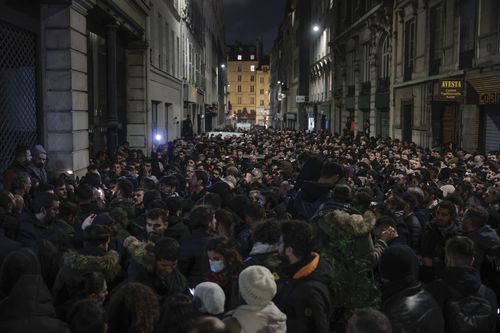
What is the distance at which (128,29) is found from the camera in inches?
762

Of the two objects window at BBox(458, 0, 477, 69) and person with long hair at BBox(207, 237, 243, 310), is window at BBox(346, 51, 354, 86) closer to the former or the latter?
window at BBox(458, 0, 477, 69)

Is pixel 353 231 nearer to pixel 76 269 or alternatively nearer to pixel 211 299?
pixel 211 299

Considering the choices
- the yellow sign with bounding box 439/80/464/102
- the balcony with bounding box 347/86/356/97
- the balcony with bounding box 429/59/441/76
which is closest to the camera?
the yellow sign with bounding box 439/80/464/102

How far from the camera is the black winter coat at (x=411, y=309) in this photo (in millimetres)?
3826

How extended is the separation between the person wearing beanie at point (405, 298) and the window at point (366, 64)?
113 ft

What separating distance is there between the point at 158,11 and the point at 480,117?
50.1 ft

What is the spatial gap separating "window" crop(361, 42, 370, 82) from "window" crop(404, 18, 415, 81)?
8002mm

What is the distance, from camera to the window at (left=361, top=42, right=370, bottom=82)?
37366 mm

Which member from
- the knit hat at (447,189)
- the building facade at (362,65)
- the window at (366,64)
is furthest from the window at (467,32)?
the window at (366,64)

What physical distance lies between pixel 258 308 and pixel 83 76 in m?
11.4

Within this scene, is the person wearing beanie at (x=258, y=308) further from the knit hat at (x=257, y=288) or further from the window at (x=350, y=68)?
the window at (x=350, y=68)

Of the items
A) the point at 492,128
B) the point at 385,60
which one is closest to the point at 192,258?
the point at 492,128

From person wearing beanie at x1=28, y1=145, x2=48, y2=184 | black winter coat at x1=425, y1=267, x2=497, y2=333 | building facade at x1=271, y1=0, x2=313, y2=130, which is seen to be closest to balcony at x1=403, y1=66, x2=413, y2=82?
person wearing beanie at x1=28, y1=145, x2=48, y2=184

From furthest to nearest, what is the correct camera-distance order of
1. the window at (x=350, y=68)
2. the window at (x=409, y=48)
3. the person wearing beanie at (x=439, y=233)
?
the window at (x=350, y=68)
the window at (x=409, y=48)
the person wearing beanie at (x=439, y=233)
